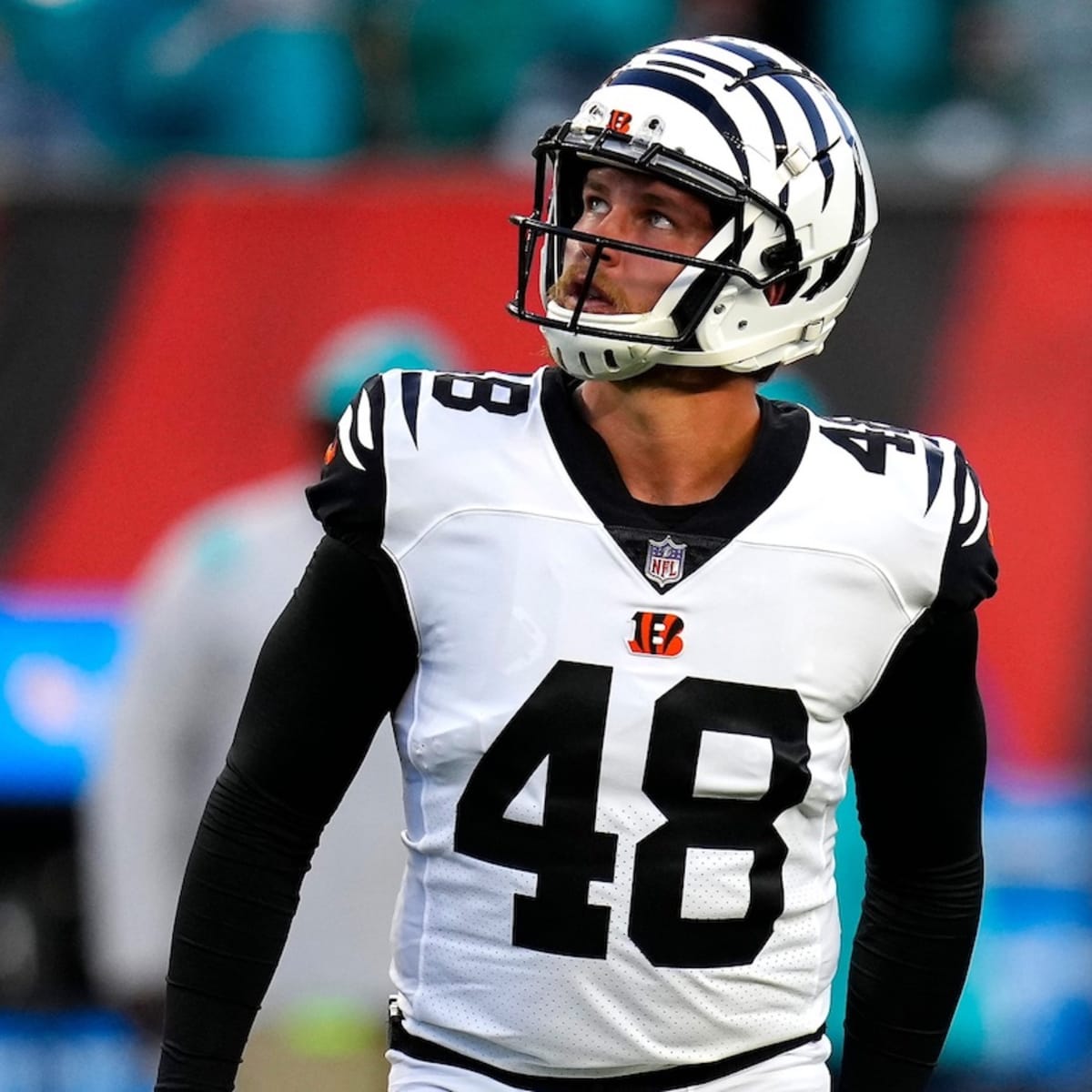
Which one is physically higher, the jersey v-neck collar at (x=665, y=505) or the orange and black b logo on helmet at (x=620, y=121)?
the orange and black b logo on helmet at (x=620, y=121)

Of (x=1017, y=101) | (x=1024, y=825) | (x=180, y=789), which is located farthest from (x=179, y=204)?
(x=1017, y=101)

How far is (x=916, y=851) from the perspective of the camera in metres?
2.56

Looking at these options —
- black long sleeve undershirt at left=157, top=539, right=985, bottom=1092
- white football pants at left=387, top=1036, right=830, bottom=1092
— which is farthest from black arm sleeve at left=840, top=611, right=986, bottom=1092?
white football pants at left=387, top=1036, right=830, bottom=1092

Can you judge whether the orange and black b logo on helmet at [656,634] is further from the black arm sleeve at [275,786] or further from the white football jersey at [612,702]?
the black arm sleeve at [275,786]

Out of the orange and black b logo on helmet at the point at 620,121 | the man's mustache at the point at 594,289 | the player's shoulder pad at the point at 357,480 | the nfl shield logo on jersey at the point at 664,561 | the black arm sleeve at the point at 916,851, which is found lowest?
the black arm sleeve at the point at 916,851

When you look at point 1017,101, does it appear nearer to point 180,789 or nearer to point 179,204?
point 179,204

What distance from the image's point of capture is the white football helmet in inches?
93.9

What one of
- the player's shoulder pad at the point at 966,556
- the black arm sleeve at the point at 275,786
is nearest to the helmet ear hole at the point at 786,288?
the player's shoulder pad at the point at 966,556

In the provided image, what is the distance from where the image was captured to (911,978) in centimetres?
260

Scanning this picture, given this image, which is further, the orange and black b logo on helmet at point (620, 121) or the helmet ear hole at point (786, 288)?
the helmet ear hole at point (786, 288)

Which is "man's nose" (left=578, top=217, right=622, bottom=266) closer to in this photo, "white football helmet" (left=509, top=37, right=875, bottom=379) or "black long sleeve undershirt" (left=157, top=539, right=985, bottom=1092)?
"white football helmet" (left=509, top=37, right=875, bottom=379)

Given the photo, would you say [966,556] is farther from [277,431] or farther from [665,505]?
[277,431]

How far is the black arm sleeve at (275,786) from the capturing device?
237 centimetres

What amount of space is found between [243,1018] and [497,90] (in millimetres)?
4298
